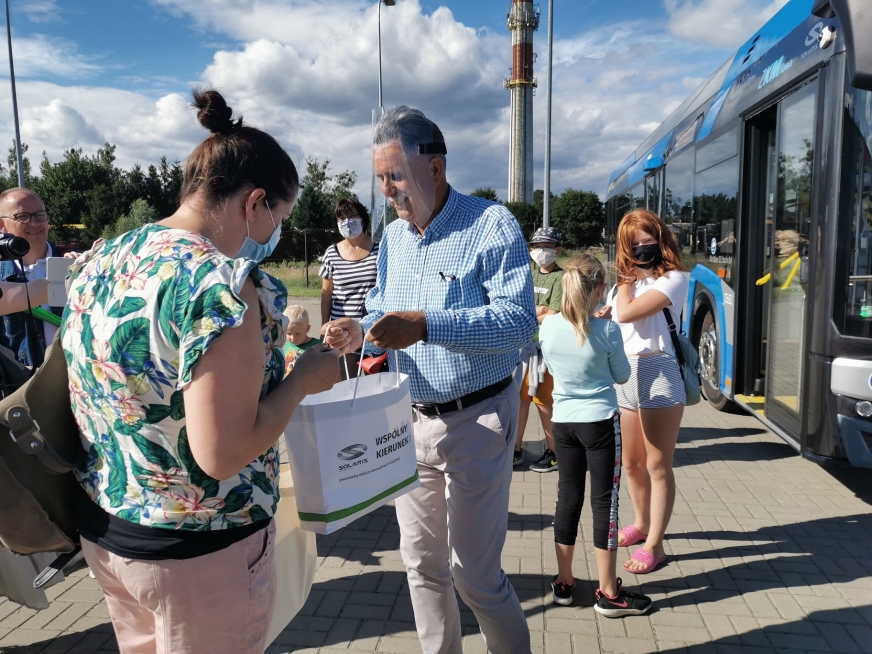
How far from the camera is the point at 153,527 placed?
1441mm

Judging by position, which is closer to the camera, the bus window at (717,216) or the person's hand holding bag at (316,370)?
the person's hand holding bag at (316,370)

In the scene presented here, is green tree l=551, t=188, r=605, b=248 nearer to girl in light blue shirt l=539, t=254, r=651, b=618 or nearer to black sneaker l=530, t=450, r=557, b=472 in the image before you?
black sneaker l=530, t=450, r=557, b=472

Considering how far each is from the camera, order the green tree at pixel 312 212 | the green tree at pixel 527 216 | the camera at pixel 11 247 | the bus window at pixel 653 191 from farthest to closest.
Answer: the green tree at pixel 527 216, the green tree at pixel 312 212, the bus window at pixel 653 191, the camera at pixel 11 247

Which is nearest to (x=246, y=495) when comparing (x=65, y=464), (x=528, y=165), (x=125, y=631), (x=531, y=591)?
(x=65, y=464)

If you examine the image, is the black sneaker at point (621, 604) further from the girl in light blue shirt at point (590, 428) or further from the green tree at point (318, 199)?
the green tree at point (318, 199)

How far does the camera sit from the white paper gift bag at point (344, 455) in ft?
5.83

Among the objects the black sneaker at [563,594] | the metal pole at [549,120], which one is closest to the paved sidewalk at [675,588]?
the black sneaker at [563,594]

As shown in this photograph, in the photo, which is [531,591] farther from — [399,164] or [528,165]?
[528,165]

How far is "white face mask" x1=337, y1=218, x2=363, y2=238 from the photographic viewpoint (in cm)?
572

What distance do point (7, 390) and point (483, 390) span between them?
2.07 m

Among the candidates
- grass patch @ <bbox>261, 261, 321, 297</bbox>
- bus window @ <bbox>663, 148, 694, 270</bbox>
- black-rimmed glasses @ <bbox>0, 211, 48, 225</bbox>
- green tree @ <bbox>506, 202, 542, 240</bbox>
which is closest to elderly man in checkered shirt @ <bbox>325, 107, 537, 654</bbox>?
black-rimmed glasses @ <bbox>0, 211, 48, 225</bbox>

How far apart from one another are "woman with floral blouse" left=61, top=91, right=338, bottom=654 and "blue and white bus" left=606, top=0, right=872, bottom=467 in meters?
2.25

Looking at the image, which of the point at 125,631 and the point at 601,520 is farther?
the point at 601,520

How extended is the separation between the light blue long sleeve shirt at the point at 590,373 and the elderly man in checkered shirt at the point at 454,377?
78 centimetres
